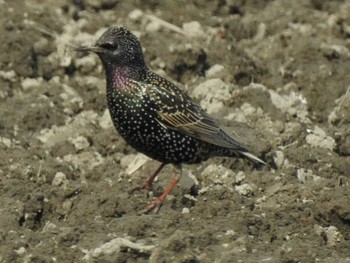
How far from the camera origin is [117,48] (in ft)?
25.8

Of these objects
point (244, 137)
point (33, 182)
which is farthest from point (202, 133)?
point (33, 182)

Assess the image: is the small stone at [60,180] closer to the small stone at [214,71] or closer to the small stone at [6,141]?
the small stone at [6,141]

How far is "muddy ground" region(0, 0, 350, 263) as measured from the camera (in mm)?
6664

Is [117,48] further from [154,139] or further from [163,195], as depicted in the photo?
[163,195]

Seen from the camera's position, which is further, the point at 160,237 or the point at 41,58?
the point at 41,58

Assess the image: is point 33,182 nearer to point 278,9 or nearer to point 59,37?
point 59,37

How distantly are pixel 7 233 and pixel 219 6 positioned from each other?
15.9 ft

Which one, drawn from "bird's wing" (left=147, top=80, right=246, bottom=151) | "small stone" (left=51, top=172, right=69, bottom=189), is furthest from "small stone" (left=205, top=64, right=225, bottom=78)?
"small stone" (left=51, top=172, right=69, bottom=189)

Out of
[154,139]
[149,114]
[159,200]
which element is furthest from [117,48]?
[159,200]

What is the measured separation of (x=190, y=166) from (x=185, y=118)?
20.1 inches

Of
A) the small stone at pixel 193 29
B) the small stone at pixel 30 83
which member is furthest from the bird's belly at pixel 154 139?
the small stone at pixel 193 29

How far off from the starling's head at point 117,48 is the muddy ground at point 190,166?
0.91m

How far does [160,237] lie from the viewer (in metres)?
6.66

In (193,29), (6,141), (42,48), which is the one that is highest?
(193,29)
